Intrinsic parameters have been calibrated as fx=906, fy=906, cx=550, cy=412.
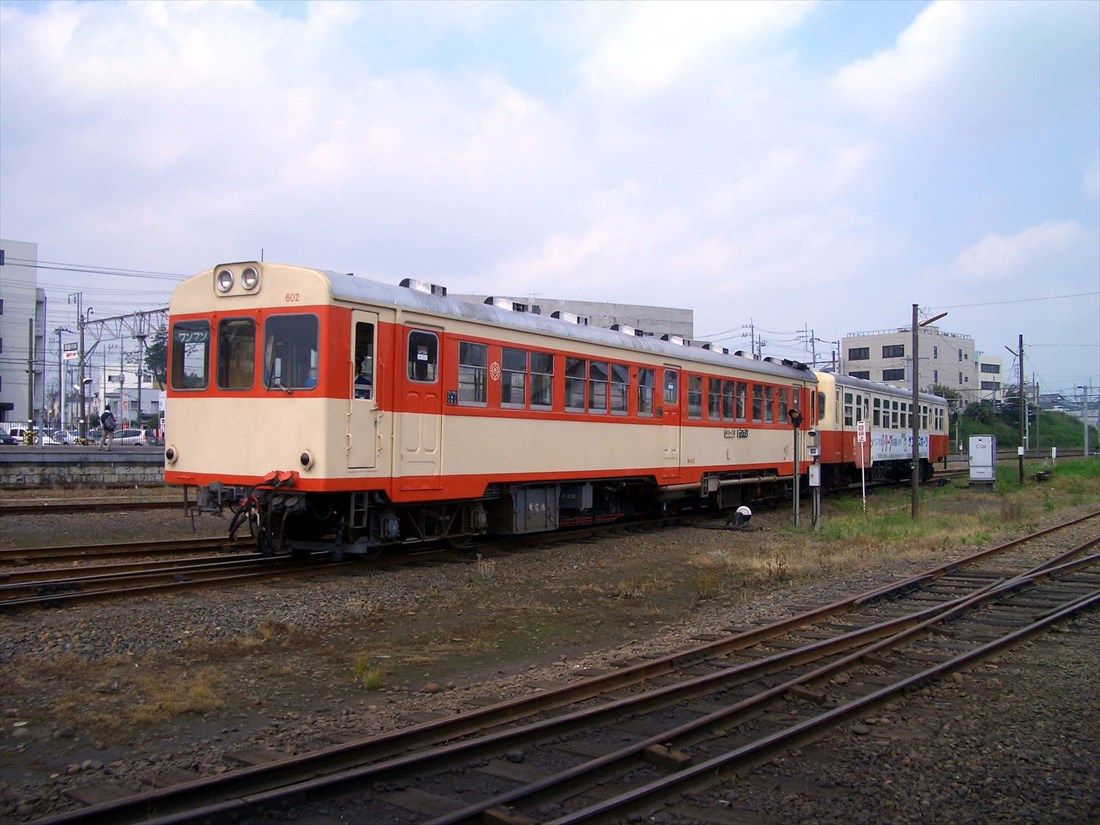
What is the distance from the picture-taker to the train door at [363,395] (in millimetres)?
10430

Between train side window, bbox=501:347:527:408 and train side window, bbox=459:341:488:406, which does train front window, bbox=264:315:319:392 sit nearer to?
train side window, bbox=459:341:488:406

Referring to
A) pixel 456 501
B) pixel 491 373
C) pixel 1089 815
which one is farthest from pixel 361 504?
pixel 1089 815

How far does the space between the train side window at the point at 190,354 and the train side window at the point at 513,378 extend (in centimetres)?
390

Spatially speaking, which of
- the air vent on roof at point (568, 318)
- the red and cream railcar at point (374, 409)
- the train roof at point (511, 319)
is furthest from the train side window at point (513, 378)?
the air vent on roof at point (568, 318)

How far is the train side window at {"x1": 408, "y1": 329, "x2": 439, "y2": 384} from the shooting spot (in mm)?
11273

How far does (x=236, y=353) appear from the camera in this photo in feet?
35.8

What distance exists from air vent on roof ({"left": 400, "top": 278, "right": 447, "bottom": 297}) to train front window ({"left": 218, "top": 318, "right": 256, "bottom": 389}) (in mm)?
2051

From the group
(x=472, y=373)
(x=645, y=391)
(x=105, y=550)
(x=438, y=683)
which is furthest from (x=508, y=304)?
(x=438, y=683)

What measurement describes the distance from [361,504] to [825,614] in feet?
17.8

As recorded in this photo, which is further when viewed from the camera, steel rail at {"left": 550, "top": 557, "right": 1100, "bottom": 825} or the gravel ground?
the gravel ground

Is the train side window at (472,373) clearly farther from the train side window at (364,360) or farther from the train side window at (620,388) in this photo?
the train side window at (620,388)

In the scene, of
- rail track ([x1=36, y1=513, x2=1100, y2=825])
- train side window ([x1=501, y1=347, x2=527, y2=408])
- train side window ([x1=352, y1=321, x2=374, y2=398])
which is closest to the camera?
rail track ([x1=36, y1=513, x2=1100, y2=825])

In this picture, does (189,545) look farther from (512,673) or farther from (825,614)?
(825,614)

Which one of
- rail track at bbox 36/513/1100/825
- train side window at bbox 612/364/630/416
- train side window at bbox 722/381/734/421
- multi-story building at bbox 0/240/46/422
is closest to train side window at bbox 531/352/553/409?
train side window at bbox 612/364/630/416
